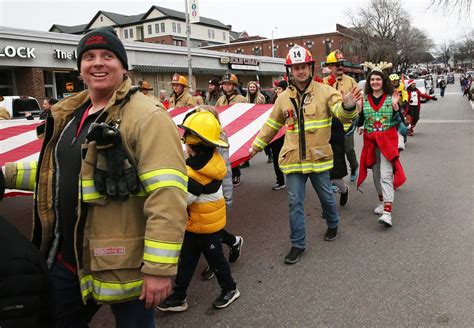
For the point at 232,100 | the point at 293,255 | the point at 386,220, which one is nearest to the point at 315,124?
the point at 293,255

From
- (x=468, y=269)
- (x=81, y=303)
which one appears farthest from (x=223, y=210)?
(x=468, y=269)

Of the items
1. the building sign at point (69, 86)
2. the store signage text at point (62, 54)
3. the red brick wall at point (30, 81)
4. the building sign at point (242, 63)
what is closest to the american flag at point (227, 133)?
the red brick wall at point (30, 81)

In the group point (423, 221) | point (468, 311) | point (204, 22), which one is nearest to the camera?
point (468, 311)

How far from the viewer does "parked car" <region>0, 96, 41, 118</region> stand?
13.8 meters

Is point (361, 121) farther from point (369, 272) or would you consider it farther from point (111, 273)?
point (111, 273)

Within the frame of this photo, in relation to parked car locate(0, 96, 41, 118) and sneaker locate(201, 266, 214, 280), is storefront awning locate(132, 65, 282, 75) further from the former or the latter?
sneaker locate(201, 266, 214, 280)

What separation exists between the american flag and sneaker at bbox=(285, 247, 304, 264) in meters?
1.41

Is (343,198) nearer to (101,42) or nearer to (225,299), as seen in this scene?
(225,299)

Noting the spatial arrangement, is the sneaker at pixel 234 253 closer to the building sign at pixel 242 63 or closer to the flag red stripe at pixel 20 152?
the flag red stripe at pixel 20 152

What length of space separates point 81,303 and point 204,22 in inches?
3115

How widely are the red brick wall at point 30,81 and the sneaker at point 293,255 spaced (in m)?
21.8

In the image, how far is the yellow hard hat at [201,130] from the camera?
3098mm

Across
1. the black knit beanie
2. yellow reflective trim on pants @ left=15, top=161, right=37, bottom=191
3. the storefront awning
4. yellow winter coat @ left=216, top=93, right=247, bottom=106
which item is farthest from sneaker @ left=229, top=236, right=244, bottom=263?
Result: the storefront awning

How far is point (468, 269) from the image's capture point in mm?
3889
